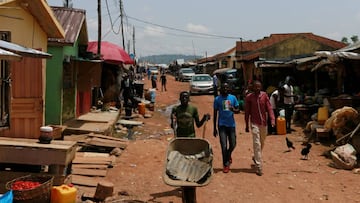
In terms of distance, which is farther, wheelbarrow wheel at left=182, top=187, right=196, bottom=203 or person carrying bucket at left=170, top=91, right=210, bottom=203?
person carrying bucket at left=170, top=91, right=210, bottom=203

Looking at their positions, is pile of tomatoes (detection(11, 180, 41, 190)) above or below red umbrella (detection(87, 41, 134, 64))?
below

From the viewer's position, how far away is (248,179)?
8.59m

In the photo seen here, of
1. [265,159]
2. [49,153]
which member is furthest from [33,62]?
[265,159]

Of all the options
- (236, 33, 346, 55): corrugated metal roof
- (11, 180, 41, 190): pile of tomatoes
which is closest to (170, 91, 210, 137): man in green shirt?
(11, 180, 41, 190): pile of tomatoes

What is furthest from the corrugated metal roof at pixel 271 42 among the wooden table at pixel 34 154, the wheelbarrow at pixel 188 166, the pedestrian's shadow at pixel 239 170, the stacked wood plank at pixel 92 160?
the wooden table at pixel 34 154

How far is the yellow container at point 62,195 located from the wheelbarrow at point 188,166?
1.36m

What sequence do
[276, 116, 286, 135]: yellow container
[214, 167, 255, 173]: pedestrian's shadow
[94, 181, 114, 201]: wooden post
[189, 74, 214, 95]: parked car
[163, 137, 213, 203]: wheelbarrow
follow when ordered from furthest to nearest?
[189, 74, 214, 95]: parked car
[276, 116, 286, 135]: yellow container
[214, 167, 255, 173]: pedestrian's shadow
[94, 181, 114, 201]: wooden post
[163, 137, 213, 203]: wheelbarrow

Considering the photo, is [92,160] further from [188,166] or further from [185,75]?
[185,75]

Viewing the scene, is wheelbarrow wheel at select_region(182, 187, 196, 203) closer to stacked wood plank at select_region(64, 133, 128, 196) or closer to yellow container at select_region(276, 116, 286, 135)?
stacked wood plank at select_region(64, 133, 128, 196)

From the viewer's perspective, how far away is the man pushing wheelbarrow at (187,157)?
6.22m

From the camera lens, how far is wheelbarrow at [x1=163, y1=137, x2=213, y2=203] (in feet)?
20.2

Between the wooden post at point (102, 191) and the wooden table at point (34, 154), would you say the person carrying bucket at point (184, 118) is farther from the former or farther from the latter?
the wooden table at point (34, 154)

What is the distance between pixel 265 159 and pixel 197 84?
2214cm

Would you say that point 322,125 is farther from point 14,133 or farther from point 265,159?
point 14,133
